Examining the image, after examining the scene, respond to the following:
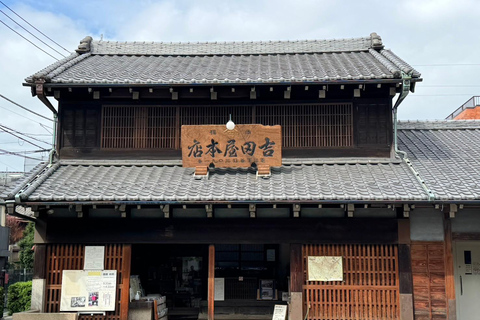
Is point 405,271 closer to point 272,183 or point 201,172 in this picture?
point 272,183

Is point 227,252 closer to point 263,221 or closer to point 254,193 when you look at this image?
point 263,221

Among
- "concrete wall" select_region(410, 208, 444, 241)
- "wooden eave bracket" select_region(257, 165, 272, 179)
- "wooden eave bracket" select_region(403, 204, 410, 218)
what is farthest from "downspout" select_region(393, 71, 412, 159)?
"wooden eave bracket" select_region(257, 165, 272, 179)

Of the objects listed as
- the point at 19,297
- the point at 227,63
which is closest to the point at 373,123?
the point at 227,63

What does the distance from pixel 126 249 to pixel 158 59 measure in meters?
6.87

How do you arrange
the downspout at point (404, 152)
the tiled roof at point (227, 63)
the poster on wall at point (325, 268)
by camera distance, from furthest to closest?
the tiled roof at point (227, 63)
the poster on wall at point (325, 268)
the downspout at point (404, 152)

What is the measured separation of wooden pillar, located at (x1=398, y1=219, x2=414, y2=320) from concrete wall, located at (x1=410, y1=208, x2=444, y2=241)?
0.69 feet

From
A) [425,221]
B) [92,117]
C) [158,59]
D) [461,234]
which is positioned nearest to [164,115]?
[92,117]

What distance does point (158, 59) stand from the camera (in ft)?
48.9

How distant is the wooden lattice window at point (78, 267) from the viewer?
35.8ft

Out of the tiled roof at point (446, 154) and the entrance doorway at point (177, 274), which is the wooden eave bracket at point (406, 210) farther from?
the entrance doorway at point (177, 274)

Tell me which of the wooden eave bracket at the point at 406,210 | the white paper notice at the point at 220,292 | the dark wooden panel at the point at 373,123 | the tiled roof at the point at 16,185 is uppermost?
the dark wooden panel at the point at 373,123

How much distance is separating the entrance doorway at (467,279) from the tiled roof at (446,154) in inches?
76.3

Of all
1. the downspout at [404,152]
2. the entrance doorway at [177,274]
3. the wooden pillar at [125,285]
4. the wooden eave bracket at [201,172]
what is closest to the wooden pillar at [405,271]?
the downspout at [404,152]

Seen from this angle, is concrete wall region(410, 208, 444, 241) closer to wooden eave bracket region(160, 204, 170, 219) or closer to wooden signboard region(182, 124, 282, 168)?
wooden signboard region(182, 124, 282, 168)
